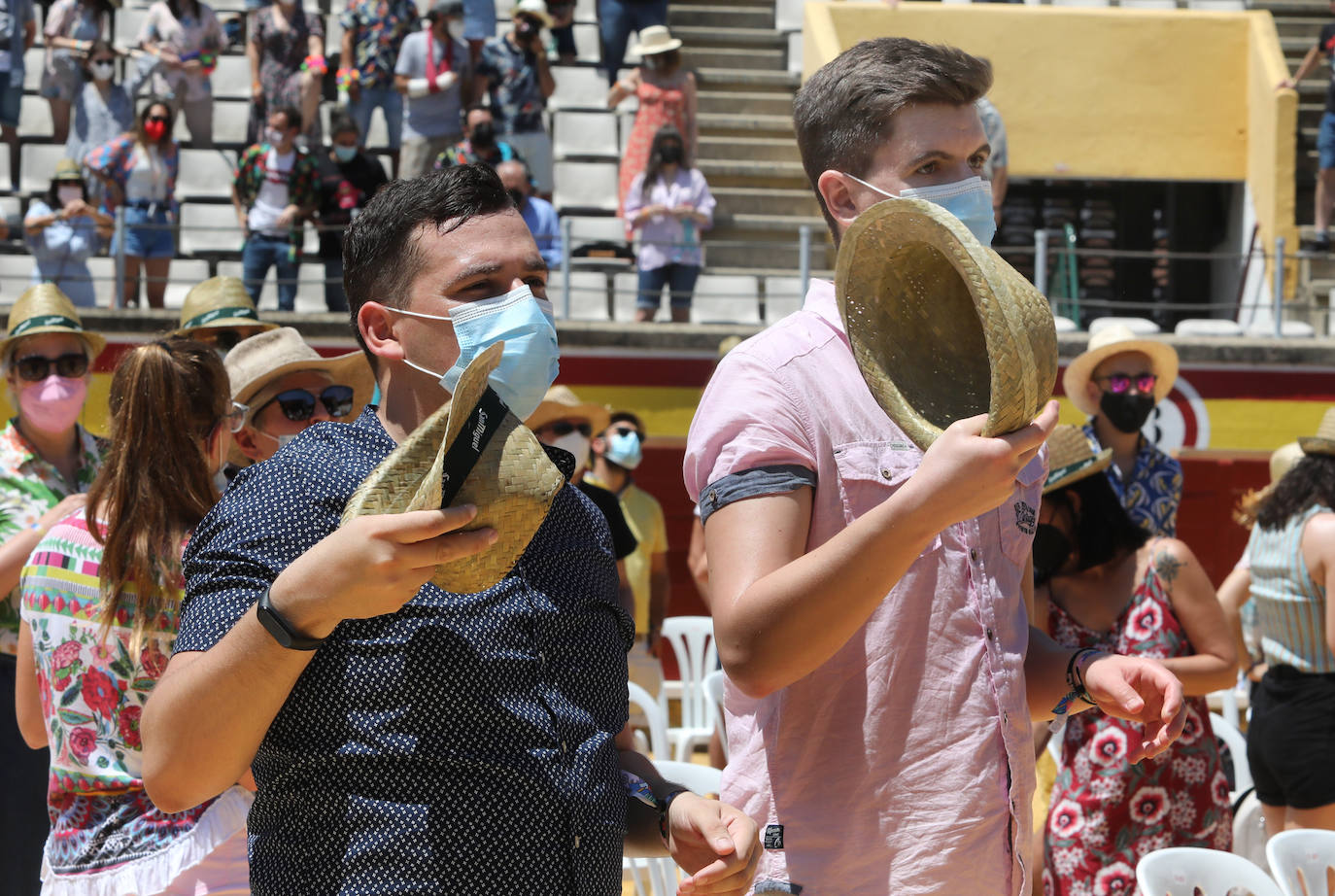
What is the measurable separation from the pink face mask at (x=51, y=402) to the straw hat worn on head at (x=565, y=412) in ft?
8.06

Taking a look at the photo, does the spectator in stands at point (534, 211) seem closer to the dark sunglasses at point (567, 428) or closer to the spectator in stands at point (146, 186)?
the dark sunglasses at point (567, 428)

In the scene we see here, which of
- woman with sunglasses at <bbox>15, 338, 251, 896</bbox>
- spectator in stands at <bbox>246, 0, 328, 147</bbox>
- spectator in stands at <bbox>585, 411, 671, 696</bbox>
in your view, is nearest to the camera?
woman with sunglasses at <bbox>15, 338, 251, 896</bbox>

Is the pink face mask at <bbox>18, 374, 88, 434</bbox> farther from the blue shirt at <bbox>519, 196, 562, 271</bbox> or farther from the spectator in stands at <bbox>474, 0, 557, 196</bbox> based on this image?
the spectator in stands at <bbox>474, 0, 557, 196</bbox>

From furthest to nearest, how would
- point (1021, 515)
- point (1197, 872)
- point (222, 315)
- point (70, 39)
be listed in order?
point (70, 39) < point (222, 315) < point (1197, 872) < point (1021, 515)

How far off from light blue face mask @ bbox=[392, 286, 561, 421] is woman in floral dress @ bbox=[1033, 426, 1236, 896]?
228 cm

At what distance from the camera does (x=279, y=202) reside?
10141 mm

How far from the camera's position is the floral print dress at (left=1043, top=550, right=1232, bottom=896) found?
12.6 ft

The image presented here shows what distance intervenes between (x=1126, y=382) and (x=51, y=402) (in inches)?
169

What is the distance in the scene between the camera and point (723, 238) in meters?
12.5

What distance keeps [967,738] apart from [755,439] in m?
0.47

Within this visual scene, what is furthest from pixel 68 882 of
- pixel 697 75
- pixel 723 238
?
pixel 697 75

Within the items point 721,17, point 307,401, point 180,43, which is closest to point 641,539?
point 307,401

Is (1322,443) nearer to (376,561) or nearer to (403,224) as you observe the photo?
(403,224)

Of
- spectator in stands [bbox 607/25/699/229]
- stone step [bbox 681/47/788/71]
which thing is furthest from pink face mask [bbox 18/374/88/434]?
stone step [bbox 681/47/788/71]
